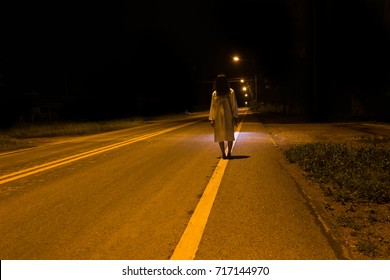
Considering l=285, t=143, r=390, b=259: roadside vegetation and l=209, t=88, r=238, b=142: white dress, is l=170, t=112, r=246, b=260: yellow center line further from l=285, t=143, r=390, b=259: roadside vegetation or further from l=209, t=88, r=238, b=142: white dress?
l=209, t=88, r=238, b=142: white dress

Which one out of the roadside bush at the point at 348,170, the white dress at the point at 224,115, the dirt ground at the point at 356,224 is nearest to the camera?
the dirt ground at the point at 356,224

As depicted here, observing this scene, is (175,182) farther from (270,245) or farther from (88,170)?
(270,245)

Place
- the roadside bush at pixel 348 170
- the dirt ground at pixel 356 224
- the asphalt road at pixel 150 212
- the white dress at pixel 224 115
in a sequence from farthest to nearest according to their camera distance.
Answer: the white dress at pixel 224 115 < the roadside bush at pixel 348 170 < the asphalt road at pixel 150 212 < the dirt ground at pixel 356 224

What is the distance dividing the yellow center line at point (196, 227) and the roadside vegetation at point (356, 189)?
1.52 metres

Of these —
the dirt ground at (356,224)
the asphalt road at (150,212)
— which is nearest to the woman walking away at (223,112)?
the asphalt road at (150,212)

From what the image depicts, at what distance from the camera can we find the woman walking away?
10109mm

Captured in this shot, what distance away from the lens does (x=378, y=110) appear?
27.9 metres

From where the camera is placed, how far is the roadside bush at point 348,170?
609cm

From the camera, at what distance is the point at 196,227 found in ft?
15.5

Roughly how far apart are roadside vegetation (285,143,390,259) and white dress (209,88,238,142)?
1.58 m

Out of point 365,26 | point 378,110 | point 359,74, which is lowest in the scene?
point 378,110

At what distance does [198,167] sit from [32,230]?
15.3 ft

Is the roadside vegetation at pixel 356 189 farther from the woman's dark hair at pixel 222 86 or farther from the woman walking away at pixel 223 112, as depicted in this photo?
the woman's dark hair at pixel 222 86
